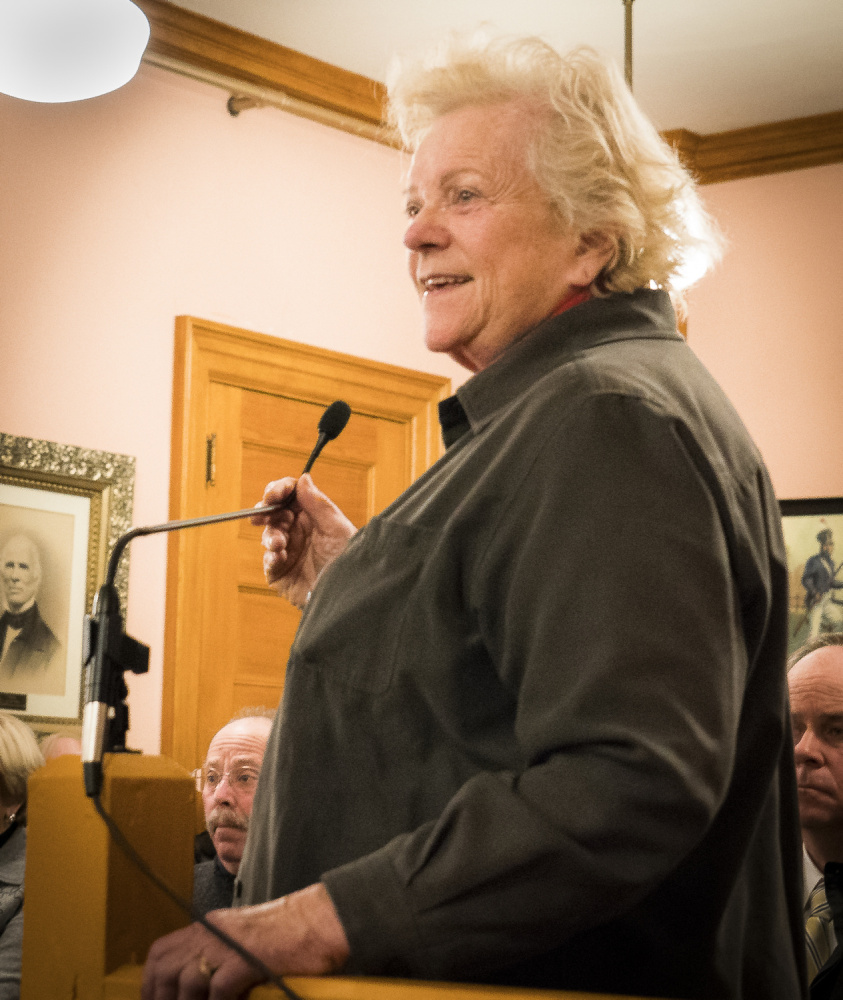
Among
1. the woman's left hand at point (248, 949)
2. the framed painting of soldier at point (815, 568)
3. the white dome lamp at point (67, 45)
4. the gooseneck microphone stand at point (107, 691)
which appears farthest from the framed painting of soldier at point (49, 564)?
the woman's left hand at point (248, 949)

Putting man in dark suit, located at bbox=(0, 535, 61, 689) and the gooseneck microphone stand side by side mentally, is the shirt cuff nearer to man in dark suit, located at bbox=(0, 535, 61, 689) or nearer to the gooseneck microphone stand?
the gooseneck microphone stand

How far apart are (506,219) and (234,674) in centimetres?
271

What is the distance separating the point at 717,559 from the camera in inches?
37.0

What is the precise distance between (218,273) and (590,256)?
277cm

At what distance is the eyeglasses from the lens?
3.04 meters

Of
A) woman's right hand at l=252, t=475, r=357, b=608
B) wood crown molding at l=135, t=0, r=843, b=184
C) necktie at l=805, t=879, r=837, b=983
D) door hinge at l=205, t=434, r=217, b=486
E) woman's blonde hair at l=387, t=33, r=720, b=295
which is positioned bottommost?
necktie at l=805, t=879, r=837, b=983

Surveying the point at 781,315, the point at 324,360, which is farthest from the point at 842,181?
the point at 324,360

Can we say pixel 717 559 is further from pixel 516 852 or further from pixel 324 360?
pixel 324 360

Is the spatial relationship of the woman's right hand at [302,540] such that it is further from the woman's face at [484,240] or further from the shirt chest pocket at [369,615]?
the shirt chest pocket at [369,615]

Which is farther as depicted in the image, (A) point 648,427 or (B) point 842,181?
(B) point 842,181

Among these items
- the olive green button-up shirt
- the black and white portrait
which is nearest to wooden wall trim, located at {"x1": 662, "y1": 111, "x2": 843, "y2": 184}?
the black and white portrait

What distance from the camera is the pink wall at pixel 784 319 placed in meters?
4.36

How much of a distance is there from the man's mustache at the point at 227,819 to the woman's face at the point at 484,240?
6.24 feet

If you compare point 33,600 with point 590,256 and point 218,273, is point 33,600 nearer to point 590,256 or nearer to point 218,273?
point 218,273
